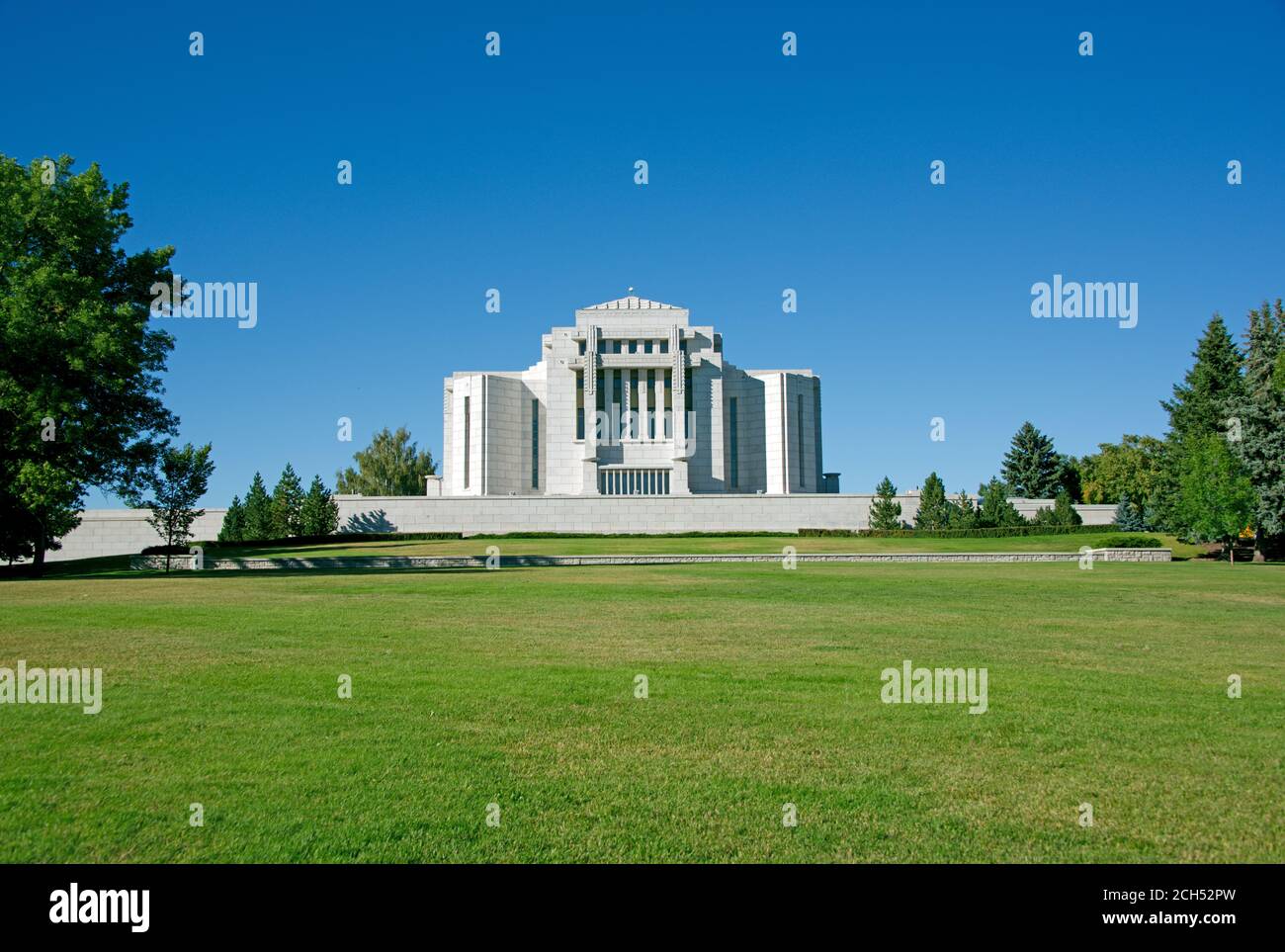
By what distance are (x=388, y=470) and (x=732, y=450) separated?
37225mm

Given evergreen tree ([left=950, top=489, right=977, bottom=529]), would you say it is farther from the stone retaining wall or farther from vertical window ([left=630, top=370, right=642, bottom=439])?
vertical window ([left=630, top=370, right=642, bottom=439])

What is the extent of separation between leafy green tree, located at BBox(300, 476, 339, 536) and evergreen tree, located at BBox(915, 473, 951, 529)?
3642 centimetres

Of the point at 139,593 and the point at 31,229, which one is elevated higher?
the point at 31,229

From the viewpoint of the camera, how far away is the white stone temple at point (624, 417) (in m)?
68.6

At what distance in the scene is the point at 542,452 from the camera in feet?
237

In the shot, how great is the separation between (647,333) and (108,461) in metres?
46.5

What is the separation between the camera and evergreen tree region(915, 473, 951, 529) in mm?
52156

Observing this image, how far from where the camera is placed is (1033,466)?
3132 inches

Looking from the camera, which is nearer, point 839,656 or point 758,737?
point 758,737
